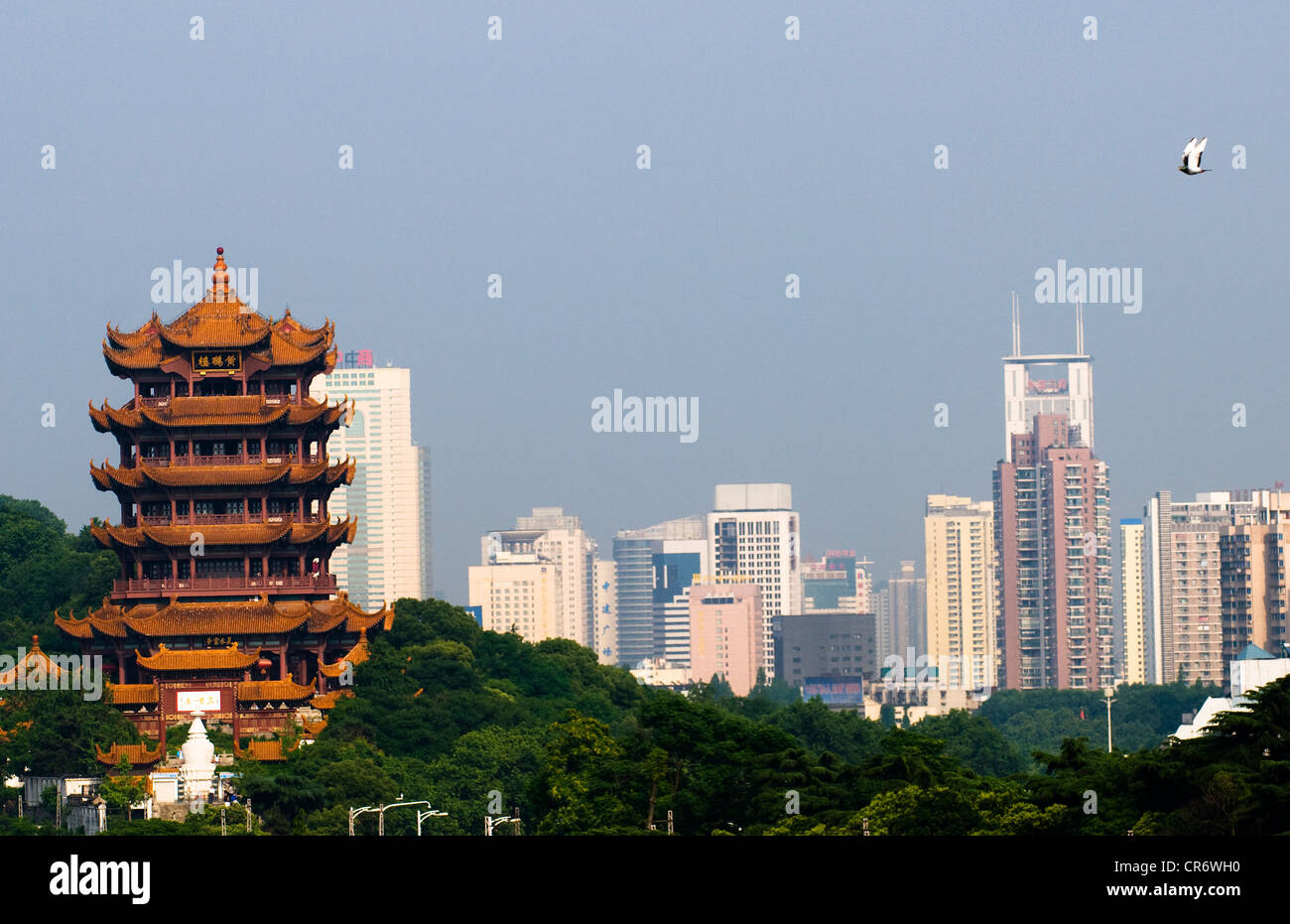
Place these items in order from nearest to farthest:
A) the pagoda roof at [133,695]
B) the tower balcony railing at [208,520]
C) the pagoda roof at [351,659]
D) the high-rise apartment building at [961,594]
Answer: the pagoda roof at [133,695], the pagoda roof at [351,659], the tower balcony railing at [208,520], the high-rise apartment building at [961,594]

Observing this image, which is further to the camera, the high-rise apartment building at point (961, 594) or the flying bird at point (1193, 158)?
the high-rise apartment building at point (961, 594)

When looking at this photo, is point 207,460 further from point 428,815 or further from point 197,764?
point 428,815

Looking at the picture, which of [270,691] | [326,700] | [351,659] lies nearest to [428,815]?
[270,691]

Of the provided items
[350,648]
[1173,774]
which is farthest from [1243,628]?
[1173,774]

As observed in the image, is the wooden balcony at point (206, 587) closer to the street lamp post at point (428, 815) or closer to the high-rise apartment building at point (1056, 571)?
the street lamp post at point (428, 815)

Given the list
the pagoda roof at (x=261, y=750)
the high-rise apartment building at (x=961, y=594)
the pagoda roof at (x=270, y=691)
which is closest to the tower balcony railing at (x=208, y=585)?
→ the pagoda roof at (x=270, y=691)

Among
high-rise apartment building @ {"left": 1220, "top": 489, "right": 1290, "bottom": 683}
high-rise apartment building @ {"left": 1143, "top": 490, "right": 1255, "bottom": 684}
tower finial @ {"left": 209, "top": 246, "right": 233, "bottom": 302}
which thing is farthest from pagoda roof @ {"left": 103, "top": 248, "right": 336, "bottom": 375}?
high-rise apartment building @ {"left": 1143, "top": 490, "right": 1255, "bottom": 684}

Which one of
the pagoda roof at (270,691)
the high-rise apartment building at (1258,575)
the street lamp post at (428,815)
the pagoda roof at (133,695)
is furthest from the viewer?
the high-rise apartment building at (1258,575)
